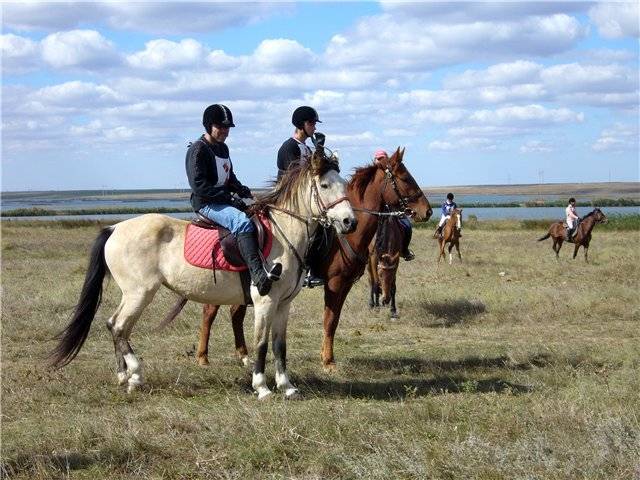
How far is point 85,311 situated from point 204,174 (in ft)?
6.03

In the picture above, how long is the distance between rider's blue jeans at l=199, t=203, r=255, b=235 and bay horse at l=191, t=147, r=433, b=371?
1.79m

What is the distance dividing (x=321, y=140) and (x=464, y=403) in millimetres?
3176

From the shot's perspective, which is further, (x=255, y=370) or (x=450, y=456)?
(x=255, y=370)

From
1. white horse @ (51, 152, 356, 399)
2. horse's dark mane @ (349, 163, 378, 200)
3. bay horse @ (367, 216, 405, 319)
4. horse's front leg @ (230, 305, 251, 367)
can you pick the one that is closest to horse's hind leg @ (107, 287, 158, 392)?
white horse @ (51, 152, 356, 399)

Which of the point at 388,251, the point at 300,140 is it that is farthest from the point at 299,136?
the point at 388,251

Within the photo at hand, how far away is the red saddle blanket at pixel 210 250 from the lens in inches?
299

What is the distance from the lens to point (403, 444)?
208 inches

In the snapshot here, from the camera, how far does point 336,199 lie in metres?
7.44

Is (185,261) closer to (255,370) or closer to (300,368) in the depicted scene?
(255,370)

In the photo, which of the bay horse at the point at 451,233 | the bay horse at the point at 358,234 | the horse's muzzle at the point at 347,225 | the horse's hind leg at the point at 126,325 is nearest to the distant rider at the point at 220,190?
the horse's muzzle at the point at 347,225

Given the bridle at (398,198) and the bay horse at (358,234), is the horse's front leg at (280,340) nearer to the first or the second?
the bay horse at (358,234)

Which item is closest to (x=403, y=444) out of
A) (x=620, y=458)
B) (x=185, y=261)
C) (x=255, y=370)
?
(x=620, y=458)

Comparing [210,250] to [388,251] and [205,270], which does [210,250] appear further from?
[388,251]

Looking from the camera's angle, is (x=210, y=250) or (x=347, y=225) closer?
(x=347, y=225)
